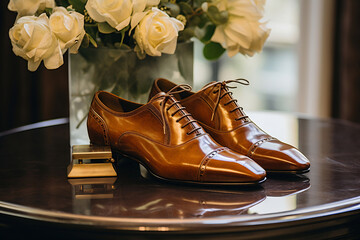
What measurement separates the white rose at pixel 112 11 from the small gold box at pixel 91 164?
0.69 feet

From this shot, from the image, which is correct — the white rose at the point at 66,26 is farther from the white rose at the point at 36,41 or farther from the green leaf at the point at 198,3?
the green leaf at the point at 198,3

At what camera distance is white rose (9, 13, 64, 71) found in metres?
0.70

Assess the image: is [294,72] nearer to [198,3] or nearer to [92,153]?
[198,3]

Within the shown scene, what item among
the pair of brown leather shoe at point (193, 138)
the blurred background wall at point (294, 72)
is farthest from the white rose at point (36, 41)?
the blurred background wall at point (294, 72)

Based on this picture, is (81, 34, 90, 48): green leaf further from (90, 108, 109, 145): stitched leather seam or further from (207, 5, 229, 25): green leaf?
(207, 5, 229, 25): green leaf

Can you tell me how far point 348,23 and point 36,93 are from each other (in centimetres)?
145

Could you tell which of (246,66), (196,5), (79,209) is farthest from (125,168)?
(246,66)

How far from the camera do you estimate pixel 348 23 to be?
6.92 feet

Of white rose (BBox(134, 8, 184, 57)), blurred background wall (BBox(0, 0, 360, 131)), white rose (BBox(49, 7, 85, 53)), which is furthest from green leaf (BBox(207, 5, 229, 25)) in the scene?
blurred background wall (BBox(0, 0, 360, 131))

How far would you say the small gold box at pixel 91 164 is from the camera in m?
0.68

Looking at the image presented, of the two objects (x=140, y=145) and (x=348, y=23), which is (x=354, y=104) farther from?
(x=140, y=145)

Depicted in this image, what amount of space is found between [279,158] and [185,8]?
38 cm

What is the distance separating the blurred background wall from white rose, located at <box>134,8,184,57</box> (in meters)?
0.97

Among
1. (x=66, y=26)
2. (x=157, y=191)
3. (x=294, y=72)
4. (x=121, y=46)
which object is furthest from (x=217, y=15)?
(x=294, y=72)
